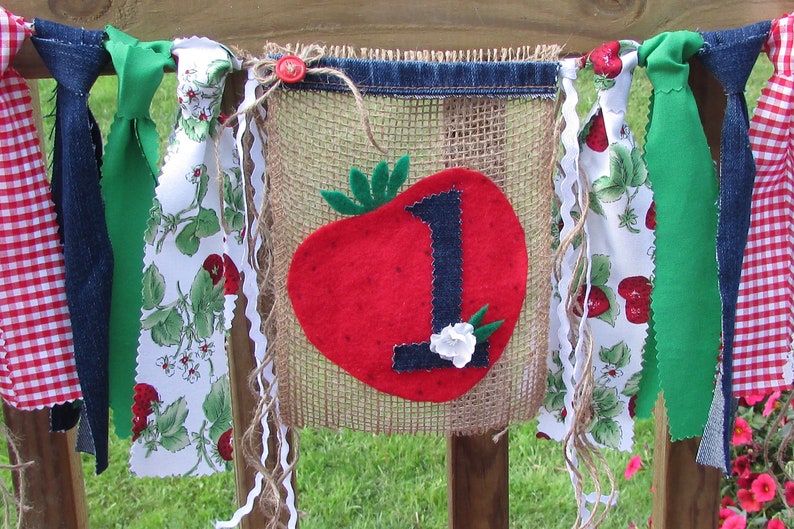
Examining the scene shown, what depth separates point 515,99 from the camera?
37.3 inches

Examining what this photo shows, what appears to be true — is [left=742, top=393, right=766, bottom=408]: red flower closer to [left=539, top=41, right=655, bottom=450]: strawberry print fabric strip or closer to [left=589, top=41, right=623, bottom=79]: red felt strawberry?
[left=539, top=41, right=655, bottom=450]: strawberry print fabric strip

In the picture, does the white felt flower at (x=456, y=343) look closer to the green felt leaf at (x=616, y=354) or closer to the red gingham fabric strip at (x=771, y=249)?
the green felt leaf at (x=616, y=354)

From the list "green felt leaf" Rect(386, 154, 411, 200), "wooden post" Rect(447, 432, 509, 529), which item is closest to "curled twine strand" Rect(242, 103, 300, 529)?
"green felt leaf" Rect(386, 154, 411, 200)

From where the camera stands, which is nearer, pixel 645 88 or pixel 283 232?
Result: pixel 283 232

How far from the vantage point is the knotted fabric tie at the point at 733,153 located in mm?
935

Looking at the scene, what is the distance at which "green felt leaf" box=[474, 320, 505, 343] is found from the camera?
0.97m

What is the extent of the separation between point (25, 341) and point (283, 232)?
0.31 m

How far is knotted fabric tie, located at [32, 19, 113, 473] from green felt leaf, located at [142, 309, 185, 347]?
6 centimetres

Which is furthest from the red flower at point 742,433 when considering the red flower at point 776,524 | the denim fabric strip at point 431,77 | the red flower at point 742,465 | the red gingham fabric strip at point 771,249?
the denim fabric strip at point 431,77

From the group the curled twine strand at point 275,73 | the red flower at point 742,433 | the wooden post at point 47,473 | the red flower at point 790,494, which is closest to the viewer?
the curled twine strand at point 275,73

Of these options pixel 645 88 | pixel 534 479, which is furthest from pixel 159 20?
pixel 645 88

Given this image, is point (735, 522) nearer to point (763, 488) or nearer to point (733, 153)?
point (763, 488)

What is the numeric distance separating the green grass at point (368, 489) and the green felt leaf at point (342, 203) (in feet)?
3.14

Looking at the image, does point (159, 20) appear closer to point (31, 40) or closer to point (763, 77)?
point (31, 40)
